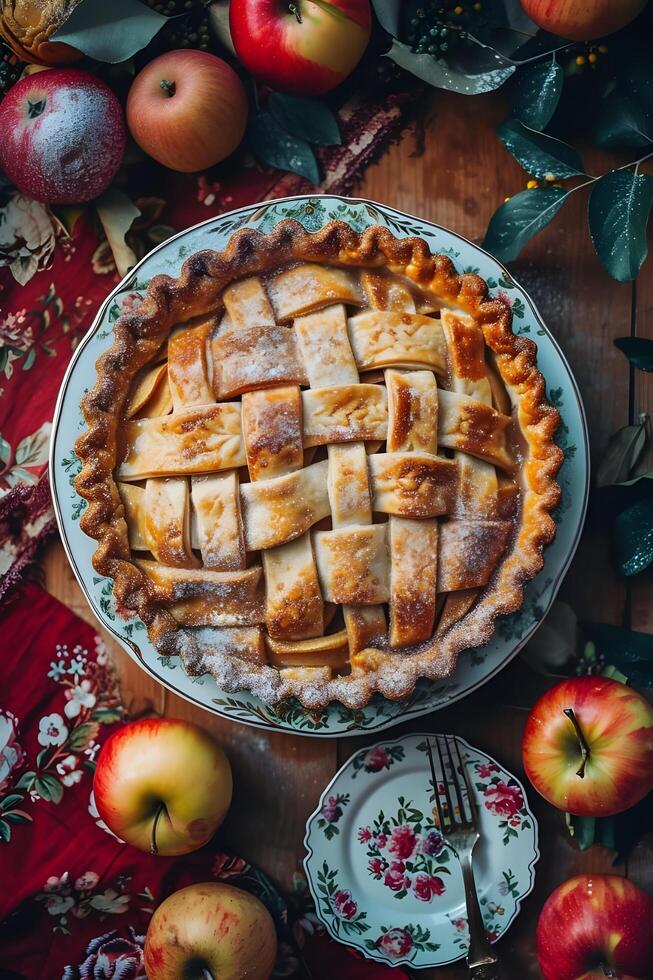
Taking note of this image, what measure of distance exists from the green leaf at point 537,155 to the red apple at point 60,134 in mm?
749

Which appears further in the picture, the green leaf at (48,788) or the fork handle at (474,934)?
the green leaf at (48,788)

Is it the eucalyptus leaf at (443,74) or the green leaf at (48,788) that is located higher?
the eucalyptus leaf at (443,74)

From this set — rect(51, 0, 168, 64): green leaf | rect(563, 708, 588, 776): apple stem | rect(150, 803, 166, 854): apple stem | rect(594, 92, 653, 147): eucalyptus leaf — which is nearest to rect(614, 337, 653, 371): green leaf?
rect(594, 92, 653, 147): eucalyptus leaf

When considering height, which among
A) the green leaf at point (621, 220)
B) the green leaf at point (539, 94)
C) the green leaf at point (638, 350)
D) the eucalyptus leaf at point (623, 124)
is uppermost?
the green leaf at point (539, 94)

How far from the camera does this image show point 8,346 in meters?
1.89

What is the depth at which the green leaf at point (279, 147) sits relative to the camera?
1847 mm

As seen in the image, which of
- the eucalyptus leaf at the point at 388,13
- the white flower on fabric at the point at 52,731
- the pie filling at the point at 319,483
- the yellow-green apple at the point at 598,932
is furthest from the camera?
the white flower on fabric at the point at 52,731

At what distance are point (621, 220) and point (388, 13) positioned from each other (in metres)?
0.59

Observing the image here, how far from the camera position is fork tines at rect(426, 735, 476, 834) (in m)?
1.77

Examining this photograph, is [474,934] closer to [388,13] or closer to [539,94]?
[539,94]

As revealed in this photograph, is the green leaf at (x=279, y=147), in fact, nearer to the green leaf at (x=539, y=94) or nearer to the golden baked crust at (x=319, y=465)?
the golden baked crust at (x=319, y=465)

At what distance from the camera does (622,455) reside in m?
1.80

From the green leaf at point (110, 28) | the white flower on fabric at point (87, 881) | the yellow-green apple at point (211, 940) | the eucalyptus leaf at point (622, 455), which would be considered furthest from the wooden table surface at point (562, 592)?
the green leaf at point (110, 28)

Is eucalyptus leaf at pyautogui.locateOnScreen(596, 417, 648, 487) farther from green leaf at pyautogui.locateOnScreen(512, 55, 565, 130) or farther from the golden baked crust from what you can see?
green leaf at pyautogui.locateOnScreen(512, 55, 565, 130)
